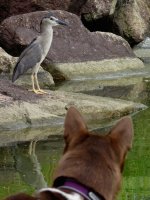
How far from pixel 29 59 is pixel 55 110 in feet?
10.2

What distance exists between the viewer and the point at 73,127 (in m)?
3.11

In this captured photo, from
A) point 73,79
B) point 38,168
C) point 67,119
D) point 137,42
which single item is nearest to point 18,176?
point 38,168

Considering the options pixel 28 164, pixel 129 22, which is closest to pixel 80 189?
pixel 28 164

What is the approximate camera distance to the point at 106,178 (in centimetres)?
294

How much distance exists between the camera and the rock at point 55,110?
11.2 meters

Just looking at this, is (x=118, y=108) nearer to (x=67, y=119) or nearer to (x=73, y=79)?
(x=73, y=79)

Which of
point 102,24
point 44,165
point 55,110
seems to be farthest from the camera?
point 102,24

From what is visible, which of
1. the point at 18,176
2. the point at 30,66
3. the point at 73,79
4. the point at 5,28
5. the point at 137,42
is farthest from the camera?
the point at 137,42

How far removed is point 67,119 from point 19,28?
52.9 ft

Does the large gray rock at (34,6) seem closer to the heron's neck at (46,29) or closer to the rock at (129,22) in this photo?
the rock at (129,22)

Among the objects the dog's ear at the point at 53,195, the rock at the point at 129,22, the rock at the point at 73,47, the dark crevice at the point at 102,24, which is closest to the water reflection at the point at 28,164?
the dog's ear at the point at 53,195

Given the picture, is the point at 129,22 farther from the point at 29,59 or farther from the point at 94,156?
the point at 94,156

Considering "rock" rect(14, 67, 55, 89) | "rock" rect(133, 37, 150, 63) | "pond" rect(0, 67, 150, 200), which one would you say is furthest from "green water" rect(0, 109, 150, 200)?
"rock" rect(133, 37, 150, 63)

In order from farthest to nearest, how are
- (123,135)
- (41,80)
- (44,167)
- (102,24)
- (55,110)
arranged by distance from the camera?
1. (102,24)
2. (41,80)
3. (55,110)
4. (44,167)
5. (123,135)
